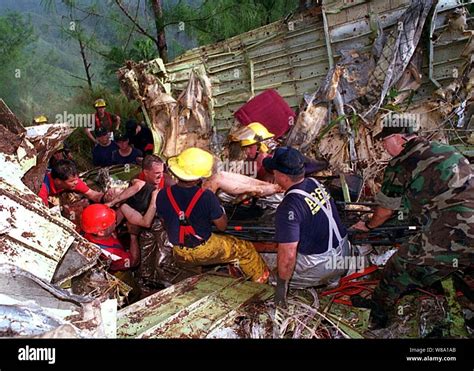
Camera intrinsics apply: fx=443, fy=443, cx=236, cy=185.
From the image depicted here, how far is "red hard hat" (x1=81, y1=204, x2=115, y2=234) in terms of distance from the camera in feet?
12.5

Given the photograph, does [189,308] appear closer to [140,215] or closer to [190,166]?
[190,166]

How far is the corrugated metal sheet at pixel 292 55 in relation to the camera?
5.82 m

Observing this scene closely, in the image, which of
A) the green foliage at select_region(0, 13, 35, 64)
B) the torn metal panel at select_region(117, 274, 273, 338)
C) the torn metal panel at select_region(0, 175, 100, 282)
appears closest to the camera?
the torn metal panel at select_region(0, 175, 100, 282)

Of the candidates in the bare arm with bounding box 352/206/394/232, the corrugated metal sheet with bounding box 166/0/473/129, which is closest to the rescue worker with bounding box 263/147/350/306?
the bare arm with bounding box 352/206/394/232

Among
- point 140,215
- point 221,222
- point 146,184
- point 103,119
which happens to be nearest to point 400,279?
point 221,222

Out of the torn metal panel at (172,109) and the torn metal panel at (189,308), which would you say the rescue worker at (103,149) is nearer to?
the torn metal panel at (172,109)

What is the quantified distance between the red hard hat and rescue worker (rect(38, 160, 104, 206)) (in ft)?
2.40

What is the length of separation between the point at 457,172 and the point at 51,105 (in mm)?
11131

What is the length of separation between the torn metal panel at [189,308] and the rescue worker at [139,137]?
12.5 feet

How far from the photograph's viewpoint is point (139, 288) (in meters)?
4.44

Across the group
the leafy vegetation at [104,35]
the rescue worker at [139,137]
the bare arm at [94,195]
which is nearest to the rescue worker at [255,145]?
the bare arm at [94,195]

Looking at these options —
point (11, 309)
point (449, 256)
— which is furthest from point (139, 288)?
point (449, 256)

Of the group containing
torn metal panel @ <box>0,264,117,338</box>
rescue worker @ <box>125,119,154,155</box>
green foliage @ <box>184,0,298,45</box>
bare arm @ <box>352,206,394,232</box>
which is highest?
green foliage @ <box>184,0,298,45</box>

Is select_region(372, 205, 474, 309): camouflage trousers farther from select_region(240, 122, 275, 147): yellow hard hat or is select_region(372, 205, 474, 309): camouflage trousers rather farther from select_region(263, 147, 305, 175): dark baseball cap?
select_region(240, 122, 275, 147): yellow hard hat
